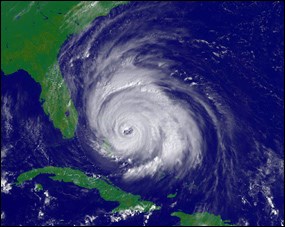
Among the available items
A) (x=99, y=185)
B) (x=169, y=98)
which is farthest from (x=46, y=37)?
(x=99, y=185)

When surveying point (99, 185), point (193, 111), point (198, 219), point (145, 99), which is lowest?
point (99, 185)

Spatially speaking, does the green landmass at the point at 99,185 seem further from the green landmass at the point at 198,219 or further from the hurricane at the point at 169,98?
the green landmass at the point at 198,219

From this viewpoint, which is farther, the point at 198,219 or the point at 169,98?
the point at 169,98

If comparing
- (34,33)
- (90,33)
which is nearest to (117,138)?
A: (90,33)

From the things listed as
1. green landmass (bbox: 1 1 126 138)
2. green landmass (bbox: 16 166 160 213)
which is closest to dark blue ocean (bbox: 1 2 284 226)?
green landmass (bbox: 16 166 160 213)

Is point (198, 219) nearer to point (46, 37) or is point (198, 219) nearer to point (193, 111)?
point (193, 111)

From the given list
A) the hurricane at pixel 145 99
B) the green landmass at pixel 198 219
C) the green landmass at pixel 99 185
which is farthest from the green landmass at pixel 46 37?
the green landmass at pixel 198 219
